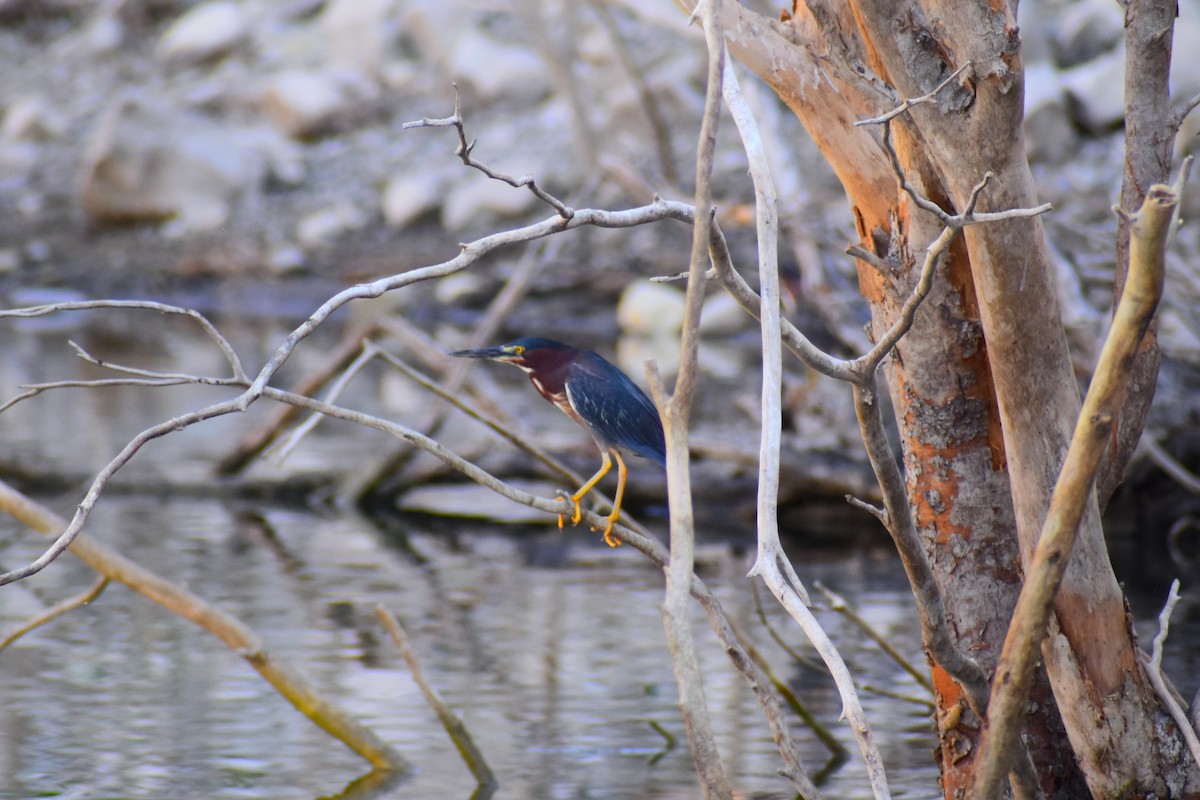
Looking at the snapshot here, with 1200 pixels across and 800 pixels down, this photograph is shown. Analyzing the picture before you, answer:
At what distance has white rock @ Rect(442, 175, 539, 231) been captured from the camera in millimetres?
16719

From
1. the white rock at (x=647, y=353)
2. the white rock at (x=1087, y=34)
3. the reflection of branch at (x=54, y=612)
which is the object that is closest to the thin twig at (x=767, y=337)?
the reflection of branch at (x=54, y=612)

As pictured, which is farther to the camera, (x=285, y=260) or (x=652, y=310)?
(x=285, y=260)

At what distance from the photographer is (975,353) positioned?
312cm

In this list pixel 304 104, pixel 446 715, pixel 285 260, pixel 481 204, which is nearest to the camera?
pixel 446 715

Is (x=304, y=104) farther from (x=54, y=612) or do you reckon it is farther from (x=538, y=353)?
(x=54, y=612)

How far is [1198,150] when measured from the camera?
12773 mm

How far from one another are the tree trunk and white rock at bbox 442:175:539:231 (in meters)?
13.6

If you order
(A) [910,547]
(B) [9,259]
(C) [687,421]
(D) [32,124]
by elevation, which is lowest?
(A) [910,547]

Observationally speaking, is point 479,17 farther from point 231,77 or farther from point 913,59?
point 913,59

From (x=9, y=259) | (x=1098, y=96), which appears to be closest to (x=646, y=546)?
(x=1098, y=96)

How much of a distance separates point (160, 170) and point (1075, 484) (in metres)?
17.6

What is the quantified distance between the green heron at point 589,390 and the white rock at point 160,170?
15420mm

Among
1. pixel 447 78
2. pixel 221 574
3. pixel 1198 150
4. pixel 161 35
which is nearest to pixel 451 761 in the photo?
pixel 221 574

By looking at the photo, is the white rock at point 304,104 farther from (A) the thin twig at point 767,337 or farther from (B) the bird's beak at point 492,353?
(A) the thin twig at point 767,337
